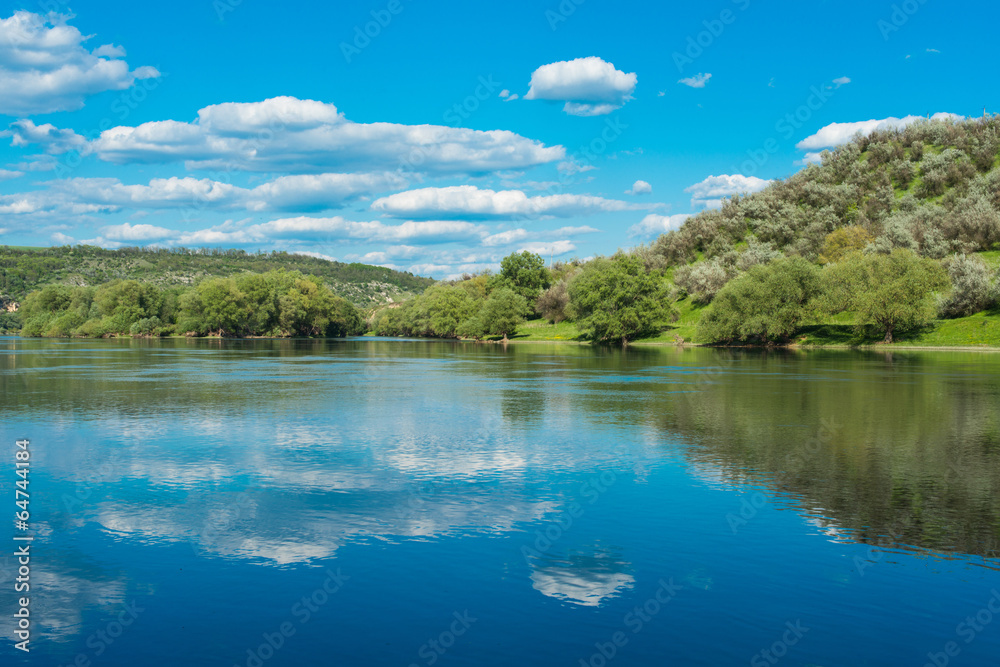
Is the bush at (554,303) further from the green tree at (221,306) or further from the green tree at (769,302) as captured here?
the green tree at (221,306)

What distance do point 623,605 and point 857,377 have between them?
46641 millimetres

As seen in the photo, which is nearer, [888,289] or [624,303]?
[888,289]

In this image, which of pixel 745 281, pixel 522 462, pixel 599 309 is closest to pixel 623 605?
pixel 522 462

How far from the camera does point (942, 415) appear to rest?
3212cm

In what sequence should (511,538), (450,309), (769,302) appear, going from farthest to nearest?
(450,309) < (769,302) < (511,538)

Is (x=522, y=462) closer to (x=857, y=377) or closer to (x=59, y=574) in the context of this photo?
(x=59, y=574)

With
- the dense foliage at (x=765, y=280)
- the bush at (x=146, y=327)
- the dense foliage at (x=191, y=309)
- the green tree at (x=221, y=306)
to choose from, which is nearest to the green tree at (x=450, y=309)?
the dense foliage at (x=765, y=280)

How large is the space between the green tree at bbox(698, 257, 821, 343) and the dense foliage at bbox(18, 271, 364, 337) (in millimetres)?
113247

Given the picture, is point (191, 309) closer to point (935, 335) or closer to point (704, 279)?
point (704, 279)

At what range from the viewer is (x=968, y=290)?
298 feet

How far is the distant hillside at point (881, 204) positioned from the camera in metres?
114

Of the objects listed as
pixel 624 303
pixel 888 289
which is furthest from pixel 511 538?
pixel 624 303

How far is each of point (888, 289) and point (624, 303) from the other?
1713 inches

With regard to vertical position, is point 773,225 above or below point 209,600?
above
